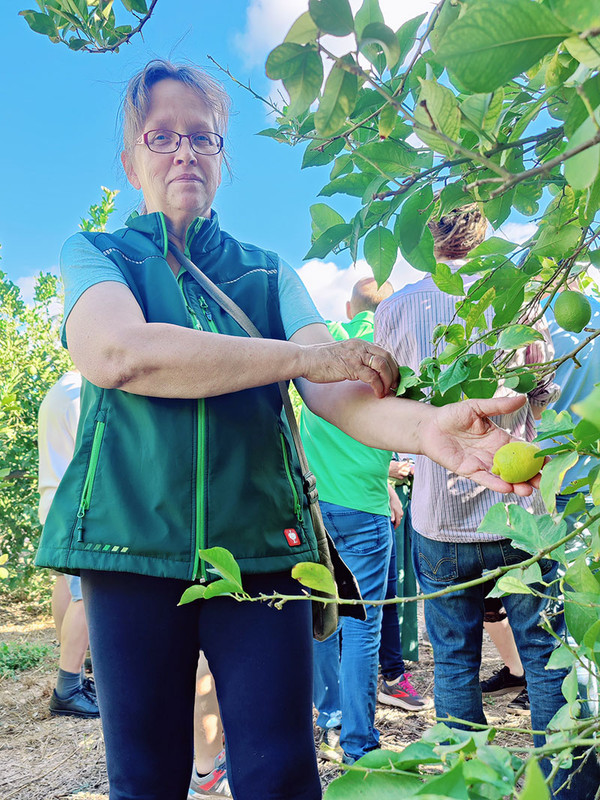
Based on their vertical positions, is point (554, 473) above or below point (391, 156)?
below

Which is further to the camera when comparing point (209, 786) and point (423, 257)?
point (209, 786)

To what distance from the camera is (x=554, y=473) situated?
754 mm

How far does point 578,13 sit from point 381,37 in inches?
10.1

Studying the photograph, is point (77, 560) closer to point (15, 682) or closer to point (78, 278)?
point (78, 278)

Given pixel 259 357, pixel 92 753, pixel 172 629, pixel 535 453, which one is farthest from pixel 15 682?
pixel 535 453

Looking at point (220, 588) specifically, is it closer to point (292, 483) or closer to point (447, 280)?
point (447, 280)

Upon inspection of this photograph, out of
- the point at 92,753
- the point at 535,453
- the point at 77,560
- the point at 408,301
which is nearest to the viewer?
the point at 535,453

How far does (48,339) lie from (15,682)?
4076 mm

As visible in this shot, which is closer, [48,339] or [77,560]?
[77,560]

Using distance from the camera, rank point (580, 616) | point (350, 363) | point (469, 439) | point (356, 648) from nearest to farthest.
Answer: point (580, 616)
point (469, 439)
point (350, 363)
point (356, 648)

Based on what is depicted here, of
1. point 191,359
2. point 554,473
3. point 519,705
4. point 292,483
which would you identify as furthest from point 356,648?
point 554,473

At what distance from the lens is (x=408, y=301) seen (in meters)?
2.15

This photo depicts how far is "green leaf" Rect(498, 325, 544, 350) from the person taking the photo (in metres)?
0.89

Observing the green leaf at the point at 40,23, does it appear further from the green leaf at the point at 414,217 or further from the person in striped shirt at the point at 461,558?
the person in striped shirt at the point at 461,558
